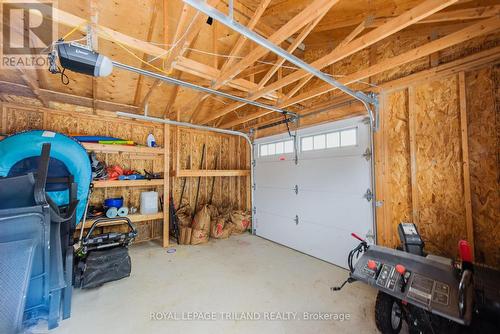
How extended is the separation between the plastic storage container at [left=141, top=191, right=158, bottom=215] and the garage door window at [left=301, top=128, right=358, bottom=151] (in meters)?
3.05

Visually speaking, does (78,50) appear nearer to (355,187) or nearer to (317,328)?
(317,328)

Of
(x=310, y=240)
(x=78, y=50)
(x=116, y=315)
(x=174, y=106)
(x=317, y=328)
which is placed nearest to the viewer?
(x=78, y=50)

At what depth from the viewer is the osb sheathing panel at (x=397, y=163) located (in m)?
2.52

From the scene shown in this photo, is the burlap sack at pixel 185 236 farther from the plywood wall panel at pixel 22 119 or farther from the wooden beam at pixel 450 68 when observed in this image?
the wooden beam at pixel 450 68

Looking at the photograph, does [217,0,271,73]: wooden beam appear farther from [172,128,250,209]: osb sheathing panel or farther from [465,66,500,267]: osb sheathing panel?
[172,128,250,209]: osb sheathing panel

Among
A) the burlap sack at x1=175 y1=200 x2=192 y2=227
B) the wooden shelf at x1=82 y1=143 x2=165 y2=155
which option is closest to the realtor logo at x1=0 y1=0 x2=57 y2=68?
the wooden shelf at x1=82 y1=143 x2=165 y2=155

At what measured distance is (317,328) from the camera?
6.10ft

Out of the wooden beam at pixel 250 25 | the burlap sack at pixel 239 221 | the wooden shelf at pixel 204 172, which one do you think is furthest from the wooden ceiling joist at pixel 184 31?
the burlap sack at pixel 239 221

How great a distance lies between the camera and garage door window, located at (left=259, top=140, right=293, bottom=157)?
13.2ft

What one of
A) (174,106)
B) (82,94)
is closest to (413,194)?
(174,106)

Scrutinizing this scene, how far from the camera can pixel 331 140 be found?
3275mm

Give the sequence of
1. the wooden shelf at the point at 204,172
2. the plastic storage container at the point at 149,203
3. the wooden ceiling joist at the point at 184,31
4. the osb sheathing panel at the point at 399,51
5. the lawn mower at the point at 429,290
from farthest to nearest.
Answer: the wooden shelf at the point at 204,172, the plastic storage container at the point at 149,203, the osb sheathing panel at the point at 399,51, the wooden ceiling joist at the point at 184,31, the lawn mower at the point at 429,290

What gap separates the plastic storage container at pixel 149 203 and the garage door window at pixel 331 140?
10.0 feet

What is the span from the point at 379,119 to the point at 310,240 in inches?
87.0
